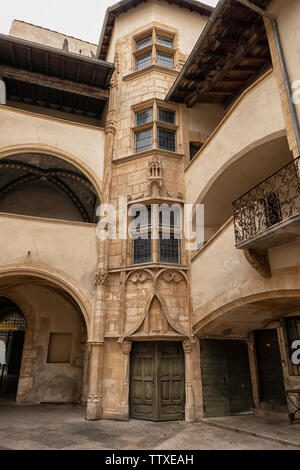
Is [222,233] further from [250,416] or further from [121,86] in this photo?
[121,86]

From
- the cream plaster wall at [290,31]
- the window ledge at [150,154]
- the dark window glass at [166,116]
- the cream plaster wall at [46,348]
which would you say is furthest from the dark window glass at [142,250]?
the cream plaster wall at [290,31]

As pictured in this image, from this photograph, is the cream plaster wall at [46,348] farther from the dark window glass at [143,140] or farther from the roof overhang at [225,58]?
the roof overhang at [225,58]

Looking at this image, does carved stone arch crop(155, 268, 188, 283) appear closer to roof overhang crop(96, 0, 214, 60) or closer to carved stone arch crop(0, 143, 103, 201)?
carved stone arch crop(0, 143, 103, 201)

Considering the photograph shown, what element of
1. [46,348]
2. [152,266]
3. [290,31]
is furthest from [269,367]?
[290,31]

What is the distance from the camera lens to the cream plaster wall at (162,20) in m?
12.6

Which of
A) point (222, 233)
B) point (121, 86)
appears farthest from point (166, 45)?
point (222, 233)

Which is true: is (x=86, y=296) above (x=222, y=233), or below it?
below

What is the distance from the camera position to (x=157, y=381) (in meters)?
8.26

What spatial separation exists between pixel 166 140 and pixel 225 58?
3.02m

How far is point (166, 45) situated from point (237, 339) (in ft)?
36.4

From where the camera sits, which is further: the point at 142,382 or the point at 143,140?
the point at 143,140

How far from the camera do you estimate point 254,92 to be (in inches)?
277

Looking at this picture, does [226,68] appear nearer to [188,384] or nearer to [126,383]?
[188,384]
